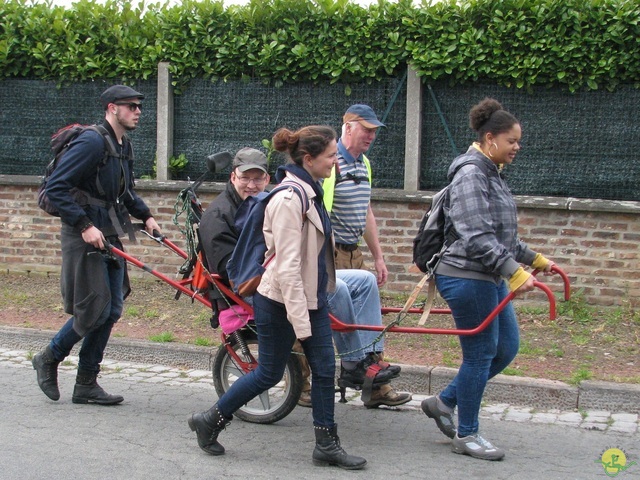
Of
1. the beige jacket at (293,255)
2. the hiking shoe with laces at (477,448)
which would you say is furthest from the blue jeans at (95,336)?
the hiking shoe with laces at (477,448)

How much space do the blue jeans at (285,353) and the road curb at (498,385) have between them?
6.18ft

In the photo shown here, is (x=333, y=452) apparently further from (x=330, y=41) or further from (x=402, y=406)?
(x=330, y=41)

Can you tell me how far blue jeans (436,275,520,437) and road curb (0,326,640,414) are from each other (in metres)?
1.32

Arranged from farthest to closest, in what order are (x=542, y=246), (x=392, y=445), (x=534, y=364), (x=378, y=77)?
(x=378, y=77) < (x=542, y=246) < (x=534, y=364) < (x=392, y=445)

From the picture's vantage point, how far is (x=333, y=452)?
16.6ft

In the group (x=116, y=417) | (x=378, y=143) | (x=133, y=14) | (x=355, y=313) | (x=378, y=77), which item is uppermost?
(x=133, y=14)

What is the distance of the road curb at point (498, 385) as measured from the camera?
6344mm

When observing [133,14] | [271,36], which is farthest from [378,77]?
→ [133,14]

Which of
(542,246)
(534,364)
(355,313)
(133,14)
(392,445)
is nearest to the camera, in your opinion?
(392,445)

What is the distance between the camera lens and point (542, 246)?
28.4 feet

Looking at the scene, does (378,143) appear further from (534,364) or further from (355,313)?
(355,313)

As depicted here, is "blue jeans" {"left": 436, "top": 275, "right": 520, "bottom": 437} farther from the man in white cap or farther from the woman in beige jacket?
the man in white cap

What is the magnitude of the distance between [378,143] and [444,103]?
0.79 metres

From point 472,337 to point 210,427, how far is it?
61.7 inches
